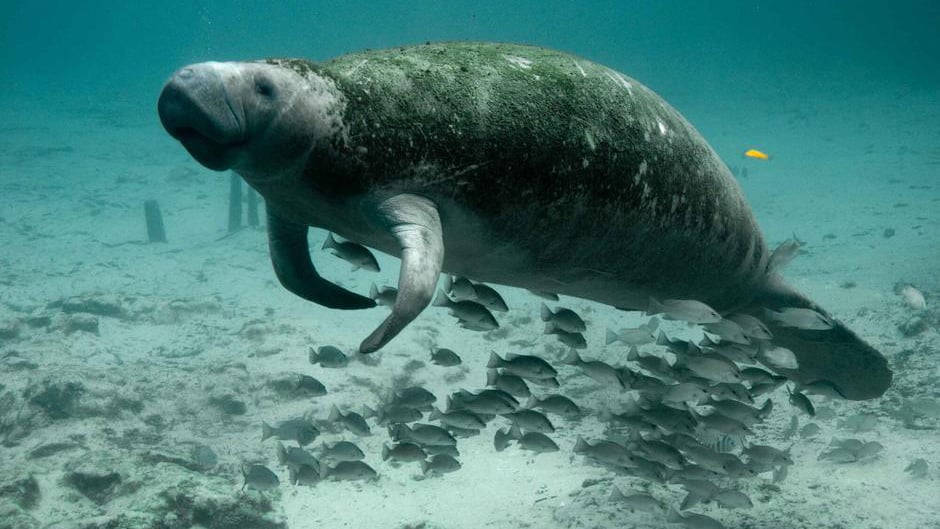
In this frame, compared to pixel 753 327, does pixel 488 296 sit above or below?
below

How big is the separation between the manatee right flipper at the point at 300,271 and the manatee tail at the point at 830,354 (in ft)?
10.6

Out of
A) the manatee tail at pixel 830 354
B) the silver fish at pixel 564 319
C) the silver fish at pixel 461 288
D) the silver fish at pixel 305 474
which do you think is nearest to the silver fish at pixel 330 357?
the silver fish at pixel 305 474

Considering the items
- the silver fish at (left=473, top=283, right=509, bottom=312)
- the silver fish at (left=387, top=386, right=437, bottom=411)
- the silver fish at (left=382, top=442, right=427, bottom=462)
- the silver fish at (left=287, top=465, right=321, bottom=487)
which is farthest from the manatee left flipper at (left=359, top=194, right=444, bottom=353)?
the silver fish at (left=287, top=465, right=321, bottom=487)

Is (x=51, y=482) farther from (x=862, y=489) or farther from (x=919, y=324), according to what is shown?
(x=919, y=324)

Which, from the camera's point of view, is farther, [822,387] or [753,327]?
[822,387]

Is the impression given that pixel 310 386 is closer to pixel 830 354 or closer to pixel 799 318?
pixel 799 318

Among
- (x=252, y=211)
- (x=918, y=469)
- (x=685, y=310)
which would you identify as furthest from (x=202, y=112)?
(x=252, y=211)

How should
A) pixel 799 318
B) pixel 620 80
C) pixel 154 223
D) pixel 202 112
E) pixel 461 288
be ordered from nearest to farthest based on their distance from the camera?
pixel 202 112 < pixel 620 80 < pixel 799 318 < pixel 461 288 < pixel 154 223

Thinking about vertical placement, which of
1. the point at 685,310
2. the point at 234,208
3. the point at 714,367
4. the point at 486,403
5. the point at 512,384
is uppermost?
the point at 685,310

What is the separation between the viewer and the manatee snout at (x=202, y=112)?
7.50 ft

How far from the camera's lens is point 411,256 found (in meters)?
2.48

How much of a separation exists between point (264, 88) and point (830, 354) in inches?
204

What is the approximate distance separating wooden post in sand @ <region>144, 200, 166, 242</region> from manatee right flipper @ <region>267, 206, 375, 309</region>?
831 inches

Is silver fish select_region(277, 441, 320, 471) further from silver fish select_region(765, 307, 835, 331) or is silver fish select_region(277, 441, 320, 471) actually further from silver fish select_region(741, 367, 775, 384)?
silver fish select_region(765, 307, 835, 331)
